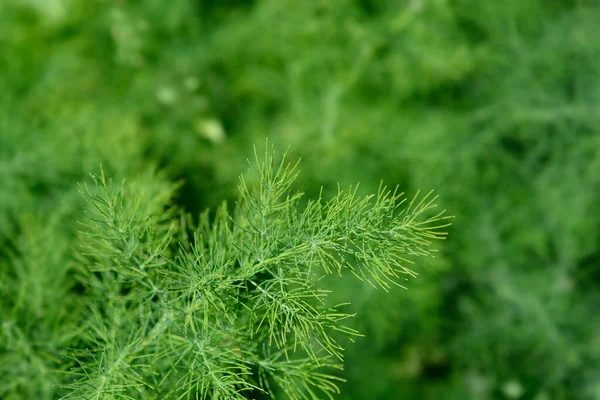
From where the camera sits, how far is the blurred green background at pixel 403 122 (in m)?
2.54

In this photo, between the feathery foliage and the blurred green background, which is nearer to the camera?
the feathery foliage

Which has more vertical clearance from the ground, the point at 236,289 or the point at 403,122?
the point at 403,122

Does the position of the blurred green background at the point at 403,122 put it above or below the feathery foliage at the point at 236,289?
above

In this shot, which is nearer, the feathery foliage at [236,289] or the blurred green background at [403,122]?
the feathery foliage at [236,289]

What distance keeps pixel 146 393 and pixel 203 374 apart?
0.27 meters

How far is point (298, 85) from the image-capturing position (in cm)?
275

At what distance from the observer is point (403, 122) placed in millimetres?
2760

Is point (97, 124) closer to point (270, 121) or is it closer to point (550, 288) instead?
point (270, 121)

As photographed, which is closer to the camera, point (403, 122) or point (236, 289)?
point (236, 289)

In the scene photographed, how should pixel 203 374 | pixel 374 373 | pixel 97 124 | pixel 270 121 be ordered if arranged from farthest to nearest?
pixel 270 121, pixel 374 373, pixel 97 124, pixel 203 374

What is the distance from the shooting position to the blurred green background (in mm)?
2535

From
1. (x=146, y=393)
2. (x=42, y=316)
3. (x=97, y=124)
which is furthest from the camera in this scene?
(x=97, y=124)

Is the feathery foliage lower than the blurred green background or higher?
lower

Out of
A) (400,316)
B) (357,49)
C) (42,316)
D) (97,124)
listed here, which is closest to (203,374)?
(42,316)
